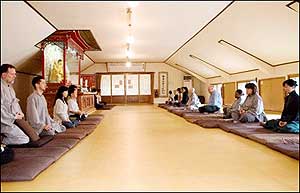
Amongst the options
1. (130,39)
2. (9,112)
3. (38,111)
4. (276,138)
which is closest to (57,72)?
(130,39)

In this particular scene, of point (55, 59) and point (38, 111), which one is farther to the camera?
point (55, 59)

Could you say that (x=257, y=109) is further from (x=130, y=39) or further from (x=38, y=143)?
(x=130, y=39)

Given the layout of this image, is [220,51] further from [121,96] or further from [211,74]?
[121,96]

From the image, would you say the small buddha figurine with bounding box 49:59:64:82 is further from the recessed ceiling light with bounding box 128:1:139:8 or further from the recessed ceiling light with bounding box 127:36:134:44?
the recessed ceiling light with bounding box 128:1:139:8

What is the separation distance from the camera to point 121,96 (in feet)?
63.6

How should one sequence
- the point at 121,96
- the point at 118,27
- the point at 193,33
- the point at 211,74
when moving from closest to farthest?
the point at 118,27 → the point at 193,33 → the point at 211,74 → the point at 121,96

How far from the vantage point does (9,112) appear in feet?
12.7

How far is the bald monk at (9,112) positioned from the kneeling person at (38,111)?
533mm

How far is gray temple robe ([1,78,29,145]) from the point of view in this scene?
12.5 ft

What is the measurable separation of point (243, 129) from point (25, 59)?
5766mm

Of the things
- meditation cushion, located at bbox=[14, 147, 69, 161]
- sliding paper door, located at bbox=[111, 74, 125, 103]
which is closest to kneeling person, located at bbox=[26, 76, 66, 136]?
meditation cushion, located at bbox=[14, 147, 69, 161]

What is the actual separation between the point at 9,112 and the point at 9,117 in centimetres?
6

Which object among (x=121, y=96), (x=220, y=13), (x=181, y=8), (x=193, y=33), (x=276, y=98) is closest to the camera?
(x=181, y=8)

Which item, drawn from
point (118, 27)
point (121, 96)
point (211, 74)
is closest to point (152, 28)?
point (118, 27)
